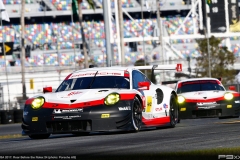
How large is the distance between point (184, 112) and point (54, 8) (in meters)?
63.9

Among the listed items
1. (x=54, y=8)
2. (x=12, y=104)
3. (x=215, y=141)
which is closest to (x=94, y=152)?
(x=215, y=141)

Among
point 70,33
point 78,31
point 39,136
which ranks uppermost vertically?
point 78,31

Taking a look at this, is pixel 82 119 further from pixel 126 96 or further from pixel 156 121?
pixel 156 121

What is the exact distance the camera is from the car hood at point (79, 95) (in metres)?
12.4

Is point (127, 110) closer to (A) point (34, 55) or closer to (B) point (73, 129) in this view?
(B) point (73, 129)

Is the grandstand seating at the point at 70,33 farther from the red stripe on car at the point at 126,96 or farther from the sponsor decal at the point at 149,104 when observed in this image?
the red stripe on car at the point at 126,96

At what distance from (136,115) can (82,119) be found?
114 cm

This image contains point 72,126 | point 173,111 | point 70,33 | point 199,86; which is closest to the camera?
point 72,126

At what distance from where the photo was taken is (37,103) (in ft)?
41.2

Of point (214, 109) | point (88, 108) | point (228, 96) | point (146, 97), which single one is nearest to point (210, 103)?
point (214, 109)

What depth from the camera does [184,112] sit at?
20016mm

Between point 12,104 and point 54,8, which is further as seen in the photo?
point 54,8

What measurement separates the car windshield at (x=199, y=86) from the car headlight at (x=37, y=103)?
880 centimetres

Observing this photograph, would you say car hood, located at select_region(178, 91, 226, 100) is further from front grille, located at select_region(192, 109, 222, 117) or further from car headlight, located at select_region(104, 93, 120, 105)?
car headlight, located at select_region(104, 93, 120, 105)
